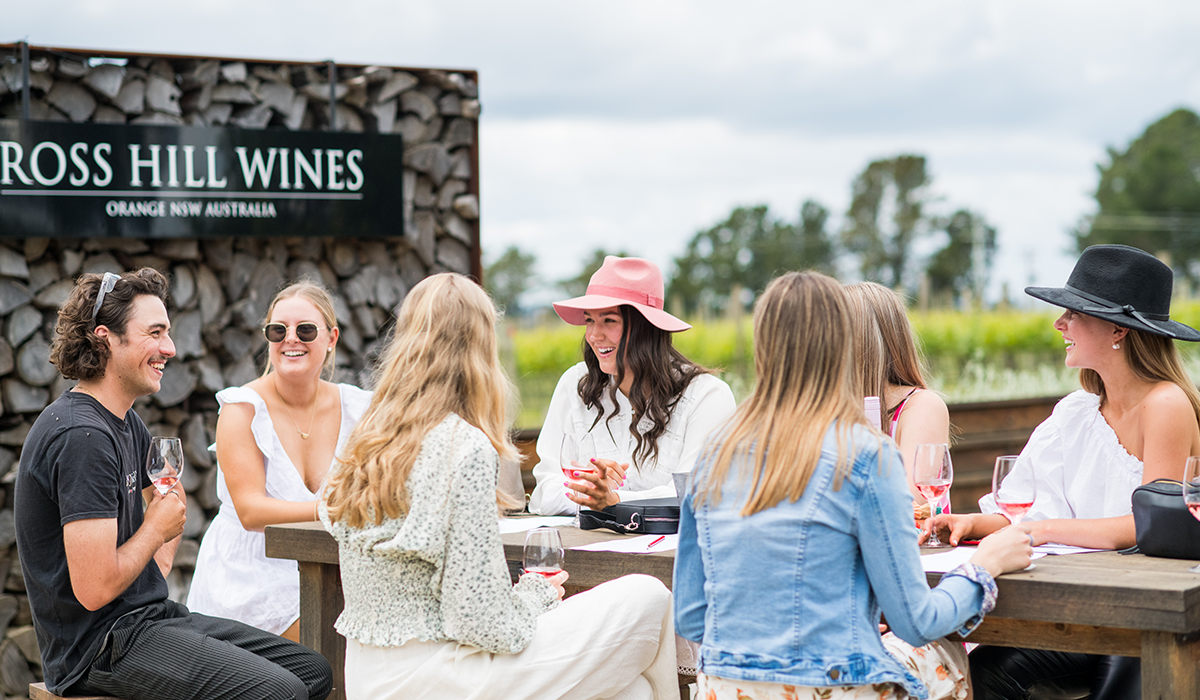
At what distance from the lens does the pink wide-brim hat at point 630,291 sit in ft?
10.8

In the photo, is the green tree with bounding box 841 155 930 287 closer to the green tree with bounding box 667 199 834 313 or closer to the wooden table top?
the green tree with bounding box 667 199 834 313

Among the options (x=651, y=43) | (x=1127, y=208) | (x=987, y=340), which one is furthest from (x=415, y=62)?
(x=1127, y=208)

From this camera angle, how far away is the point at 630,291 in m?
3.35

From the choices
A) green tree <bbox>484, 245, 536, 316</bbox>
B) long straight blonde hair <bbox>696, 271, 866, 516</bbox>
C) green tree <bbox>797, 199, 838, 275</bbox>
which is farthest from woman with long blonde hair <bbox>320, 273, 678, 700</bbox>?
green tree <bbox>797, 199, 838, 275</bbox>

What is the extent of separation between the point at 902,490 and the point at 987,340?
23.4 feet

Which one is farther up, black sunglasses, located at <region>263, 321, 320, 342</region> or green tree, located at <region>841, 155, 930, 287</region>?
green tree, located at <region>841, 155, 930, 287</region>

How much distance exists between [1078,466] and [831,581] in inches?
48.1

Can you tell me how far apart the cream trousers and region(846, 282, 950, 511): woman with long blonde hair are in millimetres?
853

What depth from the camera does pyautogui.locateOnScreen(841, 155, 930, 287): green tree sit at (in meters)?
41.8

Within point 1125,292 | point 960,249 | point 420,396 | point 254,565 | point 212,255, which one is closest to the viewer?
point 420,396

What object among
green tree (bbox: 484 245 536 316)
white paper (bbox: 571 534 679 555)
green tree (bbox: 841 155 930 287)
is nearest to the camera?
white paper (bbox: 571 534 679 555)

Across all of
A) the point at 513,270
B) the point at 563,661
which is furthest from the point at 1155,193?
the point at 563,661

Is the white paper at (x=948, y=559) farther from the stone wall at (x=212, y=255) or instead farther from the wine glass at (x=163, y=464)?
the stone wall at (x=212, y=255)

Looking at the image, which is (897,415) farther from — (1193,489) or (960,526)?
(1193,489)
